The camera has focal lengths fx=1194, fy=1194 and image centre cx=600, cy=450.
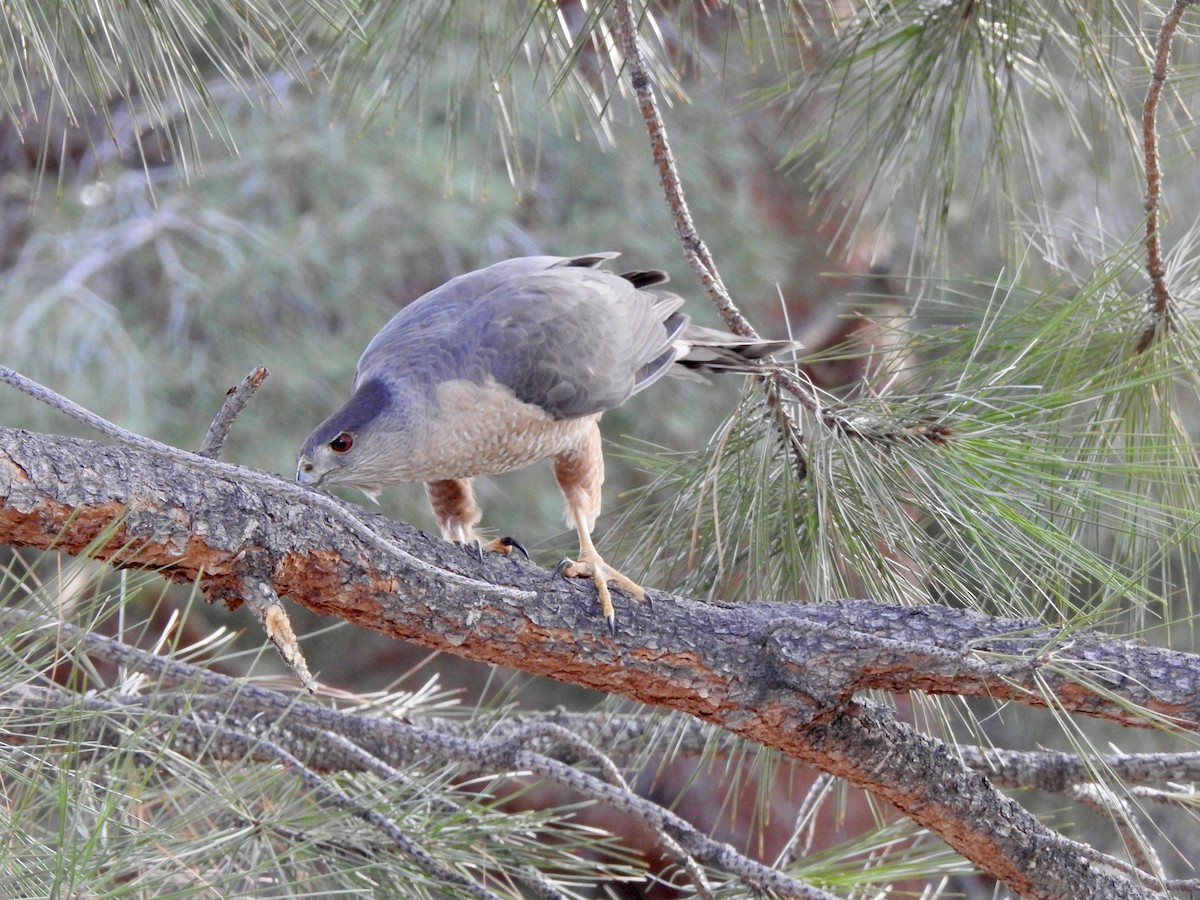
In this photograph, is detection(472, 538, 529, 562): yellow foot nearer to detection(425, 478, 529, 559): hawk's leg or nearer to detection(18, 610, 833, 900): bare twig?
A: detection(425, 478, 529, 559): hawk's leg

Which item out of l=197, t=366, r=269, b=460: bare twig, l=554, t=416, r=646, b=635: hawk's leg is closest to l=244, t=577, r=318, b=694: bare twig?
l=197, t=366, r=269, b=460: bare twig

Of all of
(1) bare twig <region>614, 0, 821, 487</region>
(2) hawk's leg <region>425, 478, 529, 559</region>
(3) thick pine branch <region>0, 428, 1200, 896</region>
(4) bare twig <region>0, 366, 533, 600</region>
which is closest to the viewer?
(4) bare twig <region>0, 366, 533, 600</region>

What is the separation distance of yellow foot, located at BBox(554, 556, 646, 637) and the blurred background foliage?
18 centimetres

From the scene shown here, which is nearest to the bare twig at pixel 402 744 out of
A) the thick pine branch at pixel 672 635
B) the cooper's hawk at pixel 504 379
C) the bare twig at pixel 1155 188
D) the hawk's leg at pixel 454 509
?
the thick pine branch at pixel 672 635

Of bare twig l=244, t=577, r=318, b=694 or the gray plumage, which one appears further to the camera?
the gray plumage

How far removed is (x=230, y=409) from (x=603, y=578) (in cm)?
59

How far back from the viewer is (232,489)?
4.62 ft

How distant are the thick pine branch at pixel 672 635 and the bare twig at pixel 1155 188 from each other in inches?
30.9

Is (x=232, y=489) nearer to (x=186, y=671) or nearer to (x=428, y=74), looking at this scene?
(x=186, y=671)

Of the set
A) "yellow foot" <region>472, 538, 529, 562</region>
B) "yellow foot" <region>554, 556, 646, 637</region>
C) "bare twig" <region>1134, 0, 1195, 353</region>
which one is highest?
"bare twig" <region>1134, 0, 1195, 353</region>

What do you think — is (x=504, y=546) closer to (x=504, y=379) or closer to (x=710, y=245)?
(x=504, y=379)

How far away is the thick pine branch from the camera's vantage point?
1.31 metres

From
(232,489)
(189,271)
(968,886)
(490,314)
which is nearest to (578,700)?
(968,886)

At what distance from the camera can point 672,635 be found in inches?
64.9
